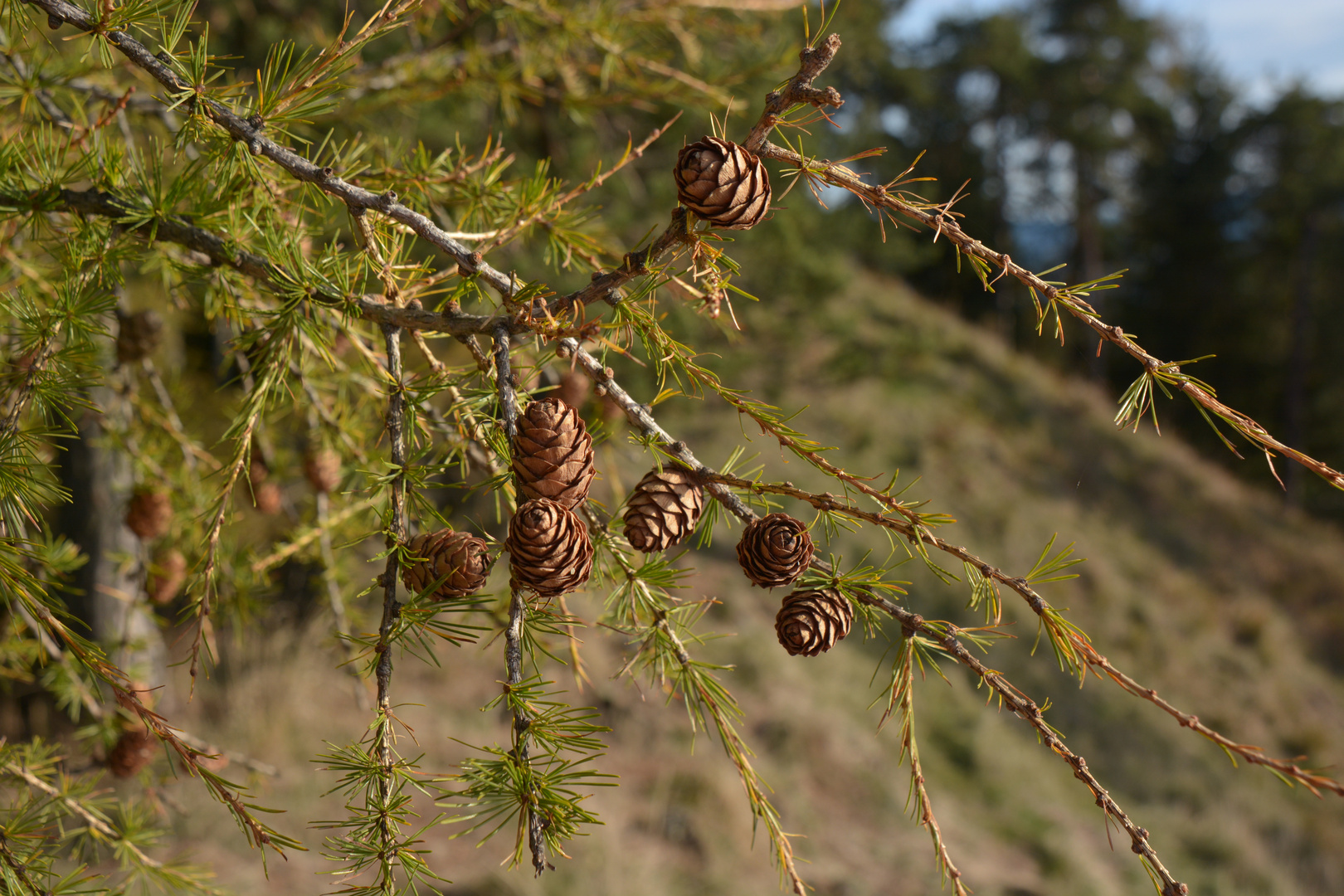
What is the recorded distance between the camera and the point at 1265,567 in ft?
24.7

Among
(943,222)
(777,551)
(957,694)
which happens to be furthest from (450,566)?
(957,694)

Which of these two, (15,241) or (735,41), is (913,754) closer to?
(15,241)

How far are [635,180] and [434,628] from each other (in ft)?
12.9

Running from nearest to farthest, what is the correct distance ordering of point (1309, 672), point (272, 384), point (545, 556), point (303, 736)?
point (545, 556)
point (272, 384)
point (303, 736)
point (1309, 672)

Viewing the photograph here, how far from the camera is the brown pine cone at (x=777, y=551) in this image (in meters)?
0.55

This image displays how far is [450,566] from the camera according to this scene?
548 millimetres

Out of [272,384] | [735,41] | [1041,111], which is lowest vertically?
[1041,111]

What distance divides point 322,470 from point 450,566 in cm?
59

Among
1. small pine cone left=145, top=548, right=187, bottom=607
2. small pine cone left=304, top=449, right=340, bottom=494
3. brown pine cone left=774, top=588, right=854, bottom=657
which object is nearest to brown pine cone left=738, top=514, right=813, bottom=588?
brown pine cone left=774, top=588, right=854, bottom=657

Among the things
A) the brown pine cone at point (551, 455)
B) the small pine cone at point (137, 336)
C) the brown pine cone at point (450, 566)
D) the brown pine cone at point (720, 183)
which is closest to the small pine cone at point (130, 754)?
the small pine cone at point (137, 336)

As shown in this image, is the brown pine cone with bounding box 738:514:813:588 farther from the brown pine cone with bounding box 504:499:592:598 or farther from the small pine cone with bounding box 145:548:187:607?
the small pine cone with bounding box 145:548:187:607

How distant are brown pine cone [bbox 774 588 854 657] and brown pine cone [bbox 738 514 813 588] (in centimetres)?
3

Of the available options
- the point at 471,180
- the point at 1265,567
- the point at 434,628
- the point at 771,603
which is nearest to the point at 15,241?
the point at 471,180

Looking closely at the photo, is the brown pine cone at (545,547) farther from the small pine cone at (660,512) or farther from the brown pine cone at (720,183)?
the brown pine cone at (720,183)
